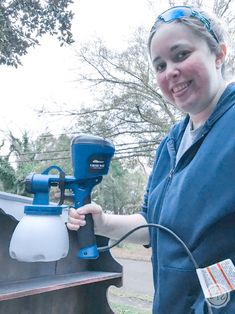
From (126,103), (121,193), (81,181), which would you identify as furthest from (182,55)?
(121,193)

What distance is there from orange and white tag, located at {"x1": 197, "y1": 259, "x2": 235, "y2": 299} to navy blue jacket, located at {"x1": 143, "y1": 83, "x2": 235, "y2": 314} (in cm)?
2

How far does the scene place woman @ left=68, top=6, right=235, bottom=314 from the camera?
2.24ft

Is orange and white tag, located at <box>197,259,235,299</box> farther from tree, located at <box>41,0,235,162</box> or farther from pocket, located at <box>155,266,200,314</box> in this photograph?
tree, located at <box>41,0,235,162</box>

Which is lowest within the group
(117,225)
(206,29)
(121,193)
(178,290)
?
(178,290)

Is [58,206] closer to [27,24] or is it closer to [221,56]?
[221,56]

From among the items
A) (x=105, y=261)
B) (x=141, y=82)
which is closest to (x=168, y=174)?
(x=105, y=261)

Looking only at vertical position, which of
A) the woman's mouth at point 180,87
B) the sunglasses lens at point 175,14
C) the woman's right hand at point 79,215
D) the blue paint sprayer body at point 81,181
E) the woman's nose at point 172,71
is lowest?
the woman's right hand at point 79,215

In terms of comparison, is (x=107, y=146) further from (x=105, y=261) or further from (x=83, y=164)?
(x=105, y=261)

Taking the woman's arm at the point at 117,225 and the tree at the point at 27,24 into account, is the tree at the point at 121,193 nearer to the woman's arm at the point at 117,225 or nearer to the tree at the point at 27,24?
the tree at the point at 27,24

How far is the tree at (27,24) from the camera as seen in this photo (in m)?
3.53

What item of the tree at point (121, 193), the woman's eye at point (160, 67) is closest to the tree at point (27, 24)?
the woman's eye at point (160, 67)

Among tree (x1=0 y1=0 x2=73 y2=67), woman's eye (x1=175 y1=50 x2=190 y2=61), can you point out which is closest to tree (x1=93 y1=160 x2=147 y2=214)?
tree (x1=0 y1=0 x2=73 y2=67)

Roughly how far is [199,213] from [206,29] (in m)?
0.38

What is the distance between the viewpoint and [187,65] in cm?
75
